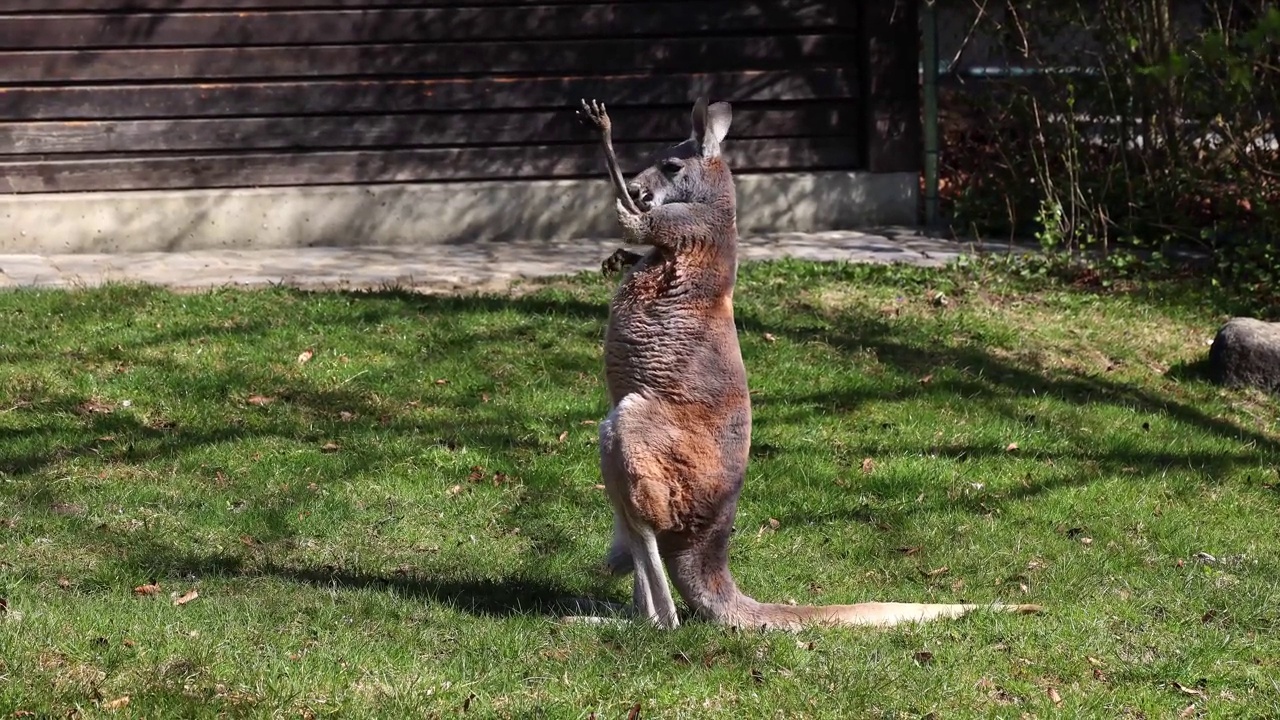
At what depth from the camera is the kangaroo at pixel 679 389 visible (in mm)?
4973

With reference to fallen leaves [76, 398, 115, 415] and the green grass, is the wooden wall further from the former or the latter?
fallen leaves [76, 398, 115, 415]

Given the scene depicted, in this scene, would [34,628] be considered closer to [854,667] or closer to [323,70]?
[854,667]

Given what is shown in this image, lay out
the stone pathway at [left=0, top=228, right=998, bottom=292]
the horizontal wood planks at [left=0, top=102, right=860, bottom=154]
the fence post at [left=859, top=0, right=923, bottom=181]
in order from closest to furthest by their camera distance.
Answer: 1. the stone pathway at [left=0, top=228, right=998, bottom=292]
2. the horizontal wood planks at [left=0, top=102, right=860, bottom=154]
3. the fence post at [left=859, top=0, right=923, bottom=181]

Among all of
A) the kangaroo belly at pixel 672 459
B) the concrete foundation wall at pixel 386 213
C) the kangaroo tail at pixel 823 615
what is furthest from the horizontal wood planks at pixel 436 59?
the kangaroo tail at pixel 823 615

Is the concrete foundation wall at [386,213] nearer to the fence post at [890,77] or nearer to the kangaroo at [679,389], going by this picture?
the fence post at [890,77]

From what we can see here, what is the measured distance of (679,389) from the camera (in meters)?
5.02

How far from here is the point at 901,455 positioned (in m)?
7.84

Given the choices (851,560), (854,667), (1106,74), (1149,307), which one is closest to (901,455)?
(851,560)

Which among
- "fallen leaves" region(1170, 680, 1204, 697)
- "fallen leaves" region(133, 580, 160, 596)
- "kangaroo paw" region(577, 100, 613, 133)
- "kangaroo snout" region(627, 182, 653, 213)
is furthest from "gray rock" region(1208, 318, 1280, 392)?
"fallen leaves" region(133, 580, 160, 596)

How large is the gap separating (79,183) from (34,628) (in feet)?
27.7

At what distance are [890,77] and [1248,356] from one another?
4917 mm

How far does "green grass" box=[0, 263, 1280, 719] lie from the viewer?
4.79m

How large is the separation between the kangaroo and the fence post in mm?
8302

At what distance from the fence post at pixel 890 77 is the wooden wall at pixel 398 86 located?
0.30 feet
